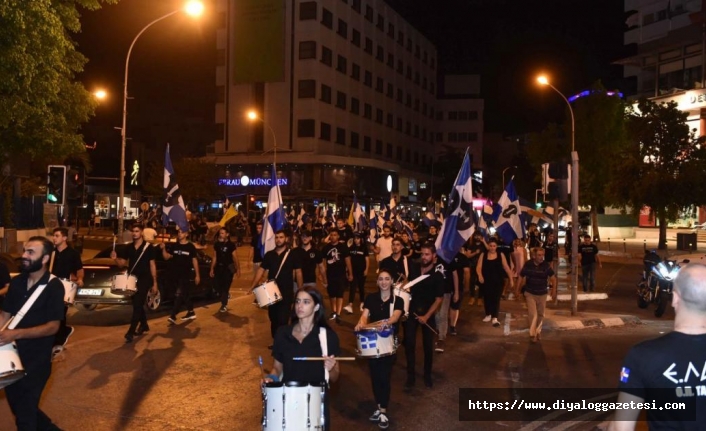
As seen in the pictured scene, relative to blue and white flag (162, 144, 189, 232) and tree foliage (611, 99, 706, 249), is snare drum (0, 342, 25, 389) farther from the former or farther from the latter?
tree foliage (611, 99, 706, 249)

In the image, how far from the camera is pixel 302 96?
58.0 m

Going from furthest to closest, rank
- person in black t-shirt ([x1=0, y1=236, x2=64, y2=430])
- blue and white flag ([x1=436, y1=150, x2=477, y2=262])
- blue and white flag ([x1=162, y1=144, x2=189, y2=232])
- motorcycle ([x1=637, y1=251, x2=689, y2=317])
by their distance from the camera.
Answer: motorcycle ([x1=637, y1=251, x2=689, y2=317]) < blue and white flag ([x1=162, y1=144, x2=189, y2=232]) < blue and white flag ([x1=436, y1=150, x2=477, y2=262]) < person in black t-shirt ([x1=0, y1=236, x2=64, y2=430])

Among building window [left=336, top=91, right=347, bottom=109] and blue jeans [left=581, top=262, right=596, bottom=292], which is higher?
building window [left=336, top=91, right=347, bottom=109]

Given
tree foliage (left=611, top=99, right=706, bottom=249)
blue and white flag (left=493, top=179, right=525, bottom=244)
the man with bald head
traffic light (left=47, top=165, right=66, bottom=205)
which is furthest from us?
tree foliage (left=611, top=99, right=706, bottom=249)

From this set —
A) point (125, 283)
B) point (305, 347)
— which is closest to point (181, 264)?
point (125, 283)

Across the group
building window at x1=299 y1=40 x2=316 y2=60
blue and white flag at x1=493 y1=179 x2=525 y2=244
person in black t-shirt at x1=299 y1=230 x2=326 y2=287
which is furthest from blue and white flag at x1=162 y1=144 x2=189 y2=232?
building window at x1=299 y1=40 x2=316 y2=60

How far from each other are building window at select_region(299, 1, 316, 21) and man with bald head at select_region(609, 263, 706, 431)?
57428 mm

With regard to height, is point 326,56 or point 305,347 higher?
point 326,56

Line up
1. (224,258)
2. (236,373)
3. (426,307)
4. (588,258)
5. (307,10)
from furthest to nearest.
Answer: (307,10) < (588,258) < (224,258) < (236,373) < (426,307)

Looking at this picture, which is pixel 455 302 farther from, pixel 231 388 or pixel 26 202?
pixel 26 202

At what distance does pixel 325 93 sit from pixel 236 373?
52.3m

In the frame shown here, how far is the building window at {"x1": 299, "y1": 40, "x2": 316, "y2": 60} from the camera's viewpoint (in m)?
57.6

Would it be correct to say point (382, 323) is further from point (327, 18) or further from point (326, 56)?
point (327, 18)

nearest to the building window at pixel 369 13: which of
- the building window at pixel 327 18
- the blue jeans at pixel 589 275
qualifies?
the building window at pixel 327 18
